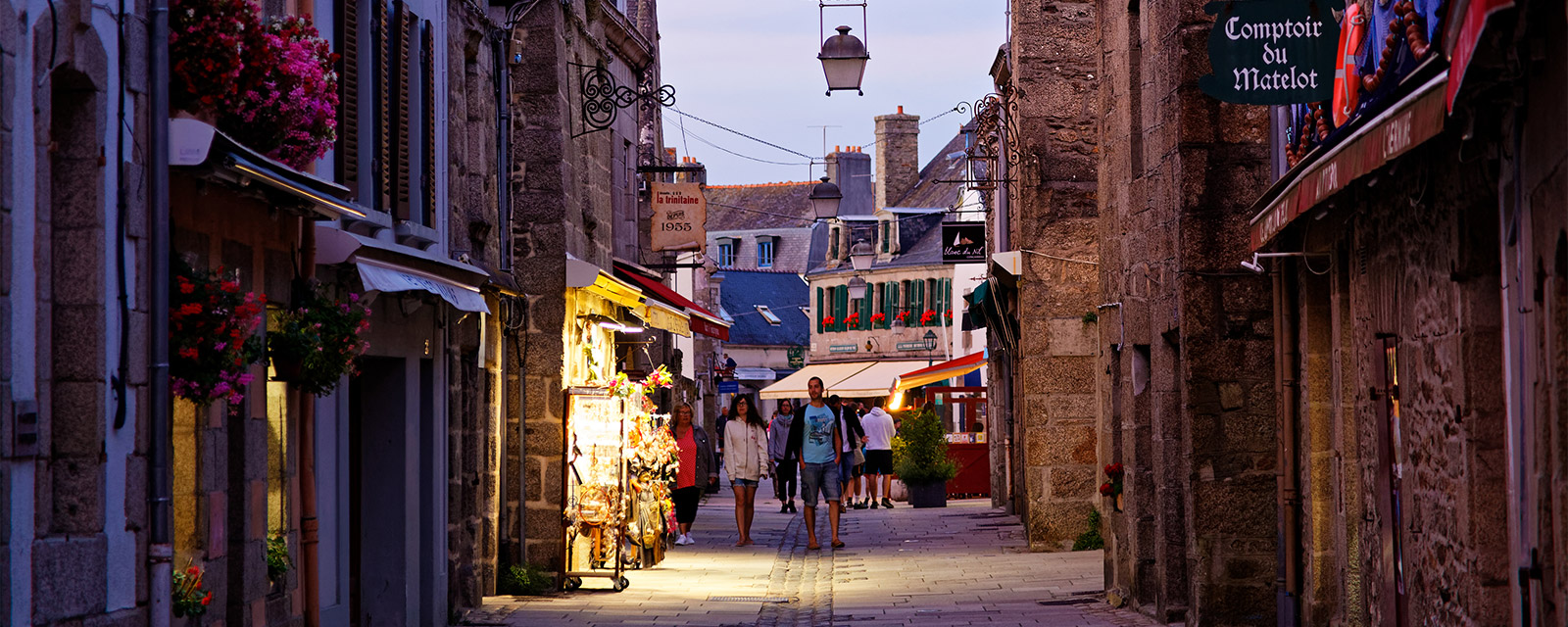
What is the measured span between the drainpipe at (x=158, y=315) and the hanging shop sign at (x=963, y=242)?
1953cm

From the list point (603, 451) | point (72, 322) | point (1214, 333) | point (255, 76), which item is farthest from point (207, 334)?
point (603, 451)

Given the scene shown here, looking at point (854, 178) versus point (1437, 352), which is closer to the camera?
point (1437, 352)

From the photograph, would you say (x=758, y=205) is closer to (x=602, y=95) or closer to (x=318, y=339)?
(x=602, y=95)

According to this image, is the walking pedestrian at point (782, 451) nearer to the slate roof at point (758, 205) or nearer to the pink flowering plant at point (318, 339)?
the pink flowering plant at point (318, 339)

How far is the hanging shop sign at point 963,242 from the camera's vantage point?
25.7 metres

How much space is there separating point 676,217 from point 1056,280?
22.9 ft

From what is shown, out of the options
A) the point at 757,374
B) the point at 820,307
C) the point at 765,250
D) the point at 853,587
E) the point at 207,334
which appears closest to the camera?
the point at 207,334

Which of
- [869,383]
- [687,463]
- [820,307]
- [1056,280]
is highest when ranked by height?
[820,307]

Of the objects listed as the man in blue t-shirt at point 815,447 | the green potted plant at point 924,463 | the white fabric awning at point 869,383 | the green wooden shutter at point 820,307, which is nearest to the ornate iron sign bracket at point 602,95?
the man in blue t-shirt at point 815,447

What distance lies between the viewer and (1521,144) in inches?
220

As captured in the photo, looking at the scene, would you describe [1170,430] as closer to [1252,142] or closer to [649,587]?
[1252,142]

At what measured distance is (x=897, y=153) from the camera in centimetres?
6081

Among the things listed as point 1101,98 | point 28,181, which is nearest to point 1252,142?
point 1101,98

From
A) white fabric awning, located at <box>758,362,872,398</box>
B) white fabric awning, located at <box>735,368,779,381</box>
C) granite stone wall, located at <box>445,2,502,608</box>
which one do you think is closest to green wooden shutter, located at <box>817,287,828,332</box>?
white fabric awning, located at <box>735,368,779,381</box>
